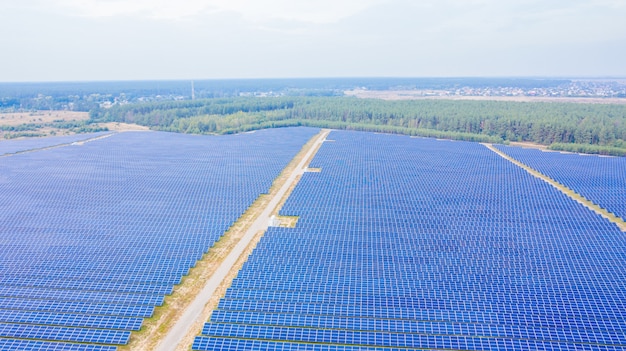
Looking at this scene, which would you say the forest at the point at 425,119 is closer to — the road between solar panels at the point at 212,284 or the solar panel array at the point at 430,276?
the solar panel array at the point at 430,276

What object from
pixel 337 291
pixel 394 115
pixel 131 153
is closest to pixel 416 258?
pixel 337 291

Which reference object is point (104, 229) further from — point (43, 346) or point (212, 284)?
point (43, 346)

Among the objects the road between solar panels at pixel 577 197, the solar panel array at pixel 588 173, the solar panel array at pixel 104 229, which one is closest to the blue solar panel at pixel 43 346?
the solar panel array at pixel 104 229

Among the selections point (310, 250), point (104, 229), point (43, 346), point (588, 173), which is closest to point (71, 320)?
point (43, 346)

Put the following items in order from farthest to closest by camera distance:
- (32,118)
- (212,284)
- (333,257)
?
(32,118) → (333,257) → (212,284)

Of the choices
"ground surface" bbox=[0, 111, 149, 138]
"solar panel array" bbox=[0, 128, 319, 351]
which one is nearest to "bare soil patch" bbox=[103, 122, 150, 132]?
Answer: "ground surface" bbox=[0, 111, 149, 138]
